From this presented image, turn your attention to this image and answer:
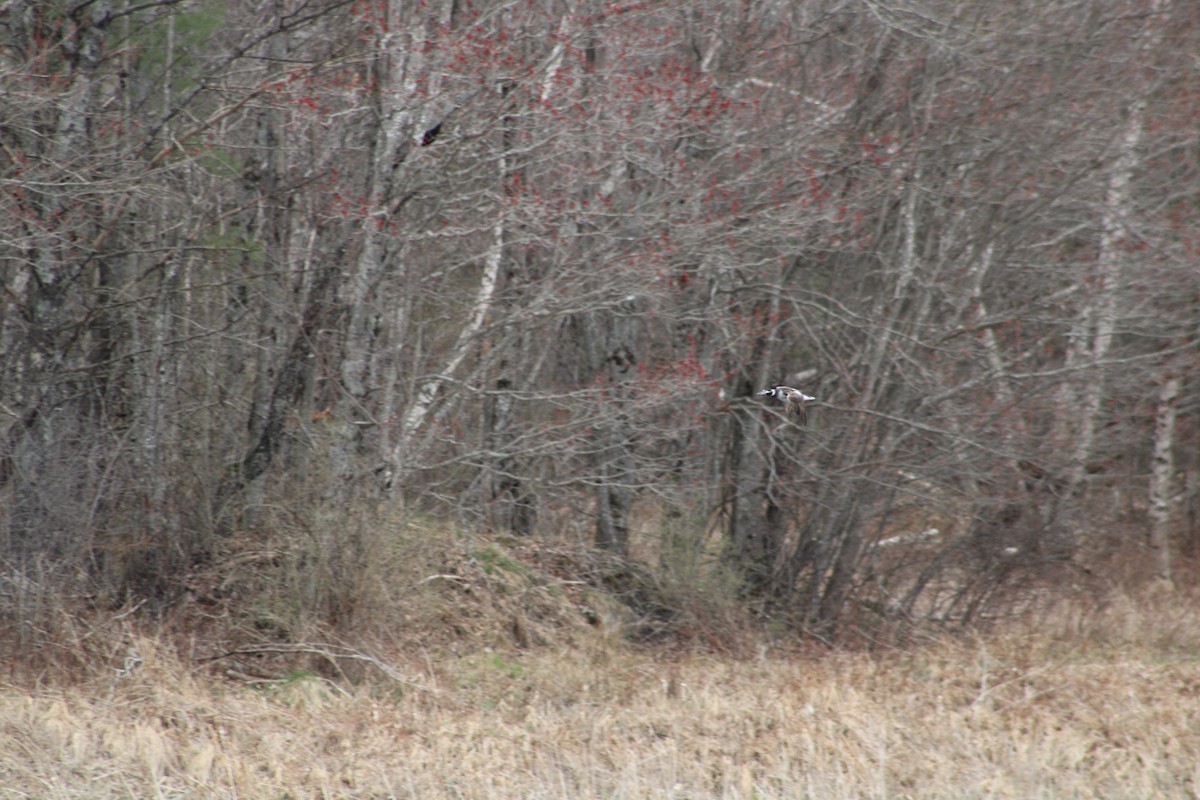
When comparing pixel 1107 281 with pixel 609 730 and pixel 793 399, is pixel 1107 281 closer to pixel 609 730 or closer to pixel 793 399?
pixel 793 399

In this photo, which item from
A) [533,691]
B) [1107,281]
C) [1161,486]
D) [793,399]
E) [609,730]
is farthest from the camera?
[1161,486]

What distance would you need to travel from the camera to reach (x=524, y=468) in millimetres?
11695

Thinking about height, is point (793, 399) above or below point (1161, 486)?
above

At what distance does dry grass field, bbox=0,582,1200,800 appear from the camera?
6.47m

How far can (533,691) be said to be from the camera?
8555 millimetres

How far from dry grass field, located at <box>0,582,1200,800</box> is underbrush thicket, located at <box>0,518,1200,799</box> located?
0.02m

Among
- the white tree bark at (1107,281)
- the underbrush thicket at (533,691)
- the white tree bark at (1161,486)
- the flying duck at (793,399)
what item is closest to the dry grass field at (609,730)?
the underbrush thicket at (533,691)

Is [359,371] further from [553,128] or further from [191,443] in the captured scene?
[553,128]

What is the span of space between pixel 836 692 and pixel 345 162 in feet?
19.3

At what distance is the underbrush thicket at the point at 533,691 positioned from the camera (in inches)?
260

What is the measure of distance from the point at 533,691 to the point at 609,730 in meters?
1.25

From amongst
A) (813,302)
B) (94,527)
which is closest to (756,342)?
(813,302)

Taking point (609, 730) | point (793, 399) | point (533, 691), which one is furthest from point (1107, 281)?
point (609, 730)

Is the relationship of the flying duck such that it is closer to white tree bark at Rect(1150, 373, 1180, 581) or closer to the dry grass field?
the dry grass field
